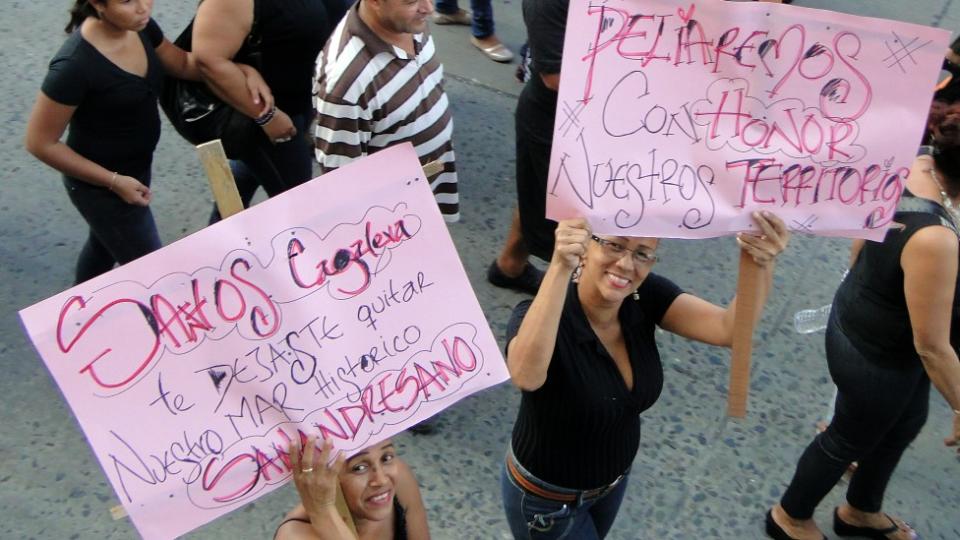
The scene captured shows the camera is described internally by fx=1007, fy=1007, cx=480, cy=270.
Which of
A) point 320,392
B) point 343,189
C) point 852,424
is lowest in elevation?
point 852,424

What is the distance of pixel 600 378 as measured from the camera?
8.23 ft

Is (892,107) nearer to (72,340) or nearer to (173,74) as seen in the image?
(72,340)

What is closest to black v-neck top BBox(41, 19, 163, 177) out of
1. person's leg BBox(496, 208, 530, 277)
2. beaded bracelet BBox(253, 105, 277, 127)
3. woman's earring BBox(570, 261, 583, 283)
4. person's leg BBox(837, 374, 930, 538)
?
beaded bracelet BBox(253, 105, 277, 127)

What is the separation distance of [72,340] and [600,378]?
1.23 meters

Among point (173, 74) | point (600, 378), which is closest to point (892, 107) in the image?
point (600, 378)

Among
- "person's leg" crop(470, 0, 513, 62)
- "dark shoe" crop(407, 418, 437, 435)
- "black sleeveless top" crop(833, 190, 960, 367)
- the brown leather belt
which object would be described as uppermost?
"black sleeveless top" crop(833, 190, 960, 367)

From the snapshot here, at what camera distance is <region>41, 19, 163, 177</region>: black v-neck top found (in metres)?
3.11

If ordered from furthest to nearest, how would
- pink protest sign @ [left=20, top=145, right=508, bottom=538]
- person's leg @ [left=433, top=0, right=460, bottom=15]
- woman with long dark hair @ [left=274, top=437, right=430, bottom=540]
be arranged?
person's leg @ [left=433, top=0, right=460, bottom=15], woman with long dark hair @ [left=274, top=437, right=430, bottom=540], pink protest sign @ [left=20, top=145, right=508, bottom=538]

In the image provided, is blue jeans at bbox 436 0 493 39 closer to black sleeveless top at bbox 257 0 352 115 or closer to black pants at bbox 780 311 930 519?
black sleeveless top at bbox 257 0 352 115

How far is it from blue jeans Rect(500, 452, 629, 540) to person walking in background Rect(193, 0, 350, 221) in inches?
65.6

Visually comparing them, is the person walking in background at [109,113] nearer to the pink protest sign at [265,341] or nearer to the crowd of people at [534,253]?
the crowd of people at [534,253]

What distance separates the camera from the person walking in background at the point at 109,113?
313 cm

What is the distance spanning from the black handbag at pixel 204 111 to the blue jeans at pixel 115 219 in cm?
25

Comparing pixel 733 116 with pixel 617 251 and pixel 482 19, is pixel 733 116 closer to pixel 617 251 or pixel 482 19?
pixel 617 251
